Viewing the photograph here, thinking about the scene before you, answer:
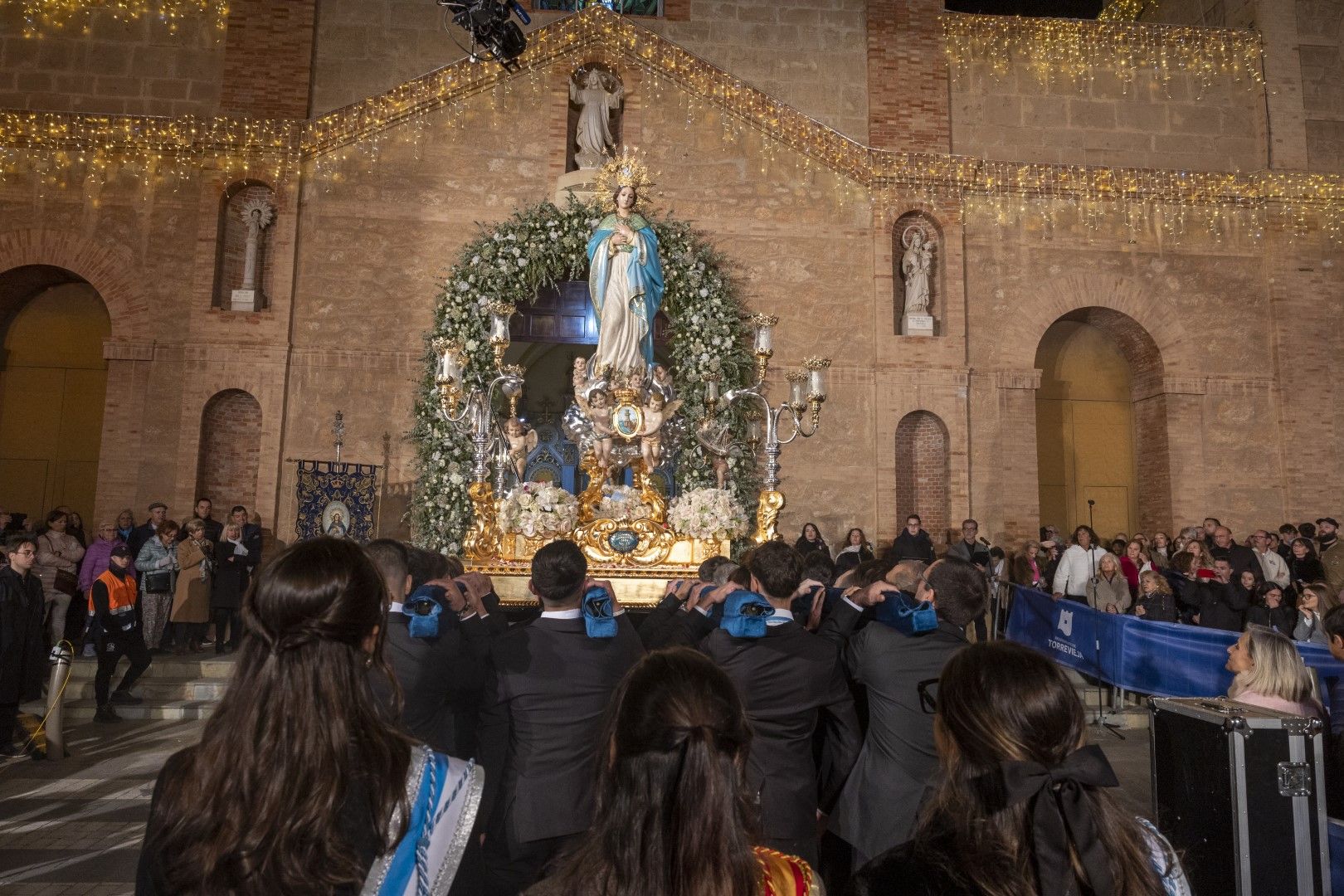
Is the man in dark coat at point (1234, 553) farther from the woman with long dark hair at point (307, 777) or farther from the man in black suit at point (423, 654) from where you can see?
the woman with long dark hair at point (307, 777)

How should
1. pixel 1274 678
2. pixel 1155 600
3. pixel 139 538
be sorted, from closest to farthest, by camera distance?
pixel 1274 678, pixel 1155 600, pixel 139 538

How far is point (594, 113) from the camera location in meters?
15.6

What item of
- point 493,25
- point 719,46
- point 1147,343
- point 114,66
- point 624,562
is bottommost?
point 624,562

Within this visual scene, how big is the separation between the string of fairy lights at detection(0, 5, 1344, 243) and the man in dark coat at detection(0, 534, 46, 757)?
8.60 meters

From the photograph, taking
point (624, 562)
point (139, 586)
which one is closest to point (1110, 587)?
point (624, 562)

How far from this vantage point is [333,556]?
193cm

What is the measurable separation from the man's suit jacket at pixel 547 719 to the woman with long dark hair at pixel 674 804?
1.73m

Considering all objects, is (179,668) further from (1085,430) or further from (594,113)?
(1085,430)

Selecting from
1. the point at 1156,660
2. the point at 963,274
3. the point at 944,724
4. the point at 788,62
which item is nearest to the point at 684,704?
the point at 944,724

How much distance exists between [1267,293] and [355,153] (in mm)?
15589

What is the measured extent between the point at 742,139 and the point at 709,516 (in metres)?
8.37

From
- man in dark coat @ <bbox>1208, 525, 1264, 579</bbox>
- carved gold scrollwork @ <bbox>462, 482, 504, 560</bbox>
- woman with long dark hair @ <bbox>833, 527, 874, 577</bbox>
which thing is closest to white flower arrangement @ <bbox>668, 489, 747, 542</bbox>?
carved gold scrollwork @ <bbox>462, 482, 504, 560</bbox>

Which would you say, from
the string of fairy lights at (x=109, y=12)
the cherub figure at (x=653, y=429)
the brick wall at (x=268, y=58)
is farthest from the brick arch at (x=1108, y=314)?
the string of fairy lights at (x=109, y=12)

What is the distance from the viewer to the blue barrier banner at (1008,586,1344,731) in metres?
7.94
